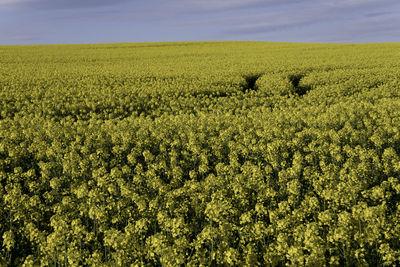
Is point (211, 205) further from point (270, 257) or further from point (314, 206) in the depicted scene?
point (314, 206)

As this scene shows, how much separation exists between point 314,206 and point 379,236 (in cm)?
146

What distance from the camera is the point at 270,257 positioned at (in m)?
5.65

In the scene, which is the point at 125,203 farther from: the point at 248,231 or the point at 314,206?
the point at 314,206

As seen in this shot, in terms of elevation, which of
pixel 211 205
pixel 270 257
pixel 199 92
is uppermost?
pixel 199 92

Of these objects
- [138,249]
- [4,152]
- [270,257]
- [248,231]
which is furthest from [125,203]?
[4,152]

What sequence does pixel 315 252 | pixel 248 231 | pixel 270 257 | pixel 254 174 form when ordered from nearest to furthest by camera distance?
pixel 315 252 → pixel 270 257 → pixel 248 231 → pixel 254 174

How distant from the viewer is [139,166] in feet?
31.8

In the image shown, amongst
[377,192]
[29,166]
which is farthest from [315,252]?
[29,166]

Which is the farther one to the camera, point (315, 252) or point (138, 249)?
point (138, 249)

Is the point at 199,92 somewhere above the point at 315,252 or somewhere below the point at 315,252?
above

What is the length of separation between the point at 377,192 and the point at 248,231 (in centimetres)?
346

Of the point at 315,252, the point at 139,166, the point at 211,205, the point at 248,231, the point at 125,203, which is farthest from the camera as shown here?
the point at 139,166

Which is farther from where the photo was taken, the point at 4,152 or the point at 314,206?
the point at 4,152

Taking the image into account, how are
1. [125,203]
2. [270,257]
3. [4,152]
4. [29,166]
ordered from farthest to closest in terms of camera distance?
[4,152]
[29,166]
[125,203]
[270,257]
